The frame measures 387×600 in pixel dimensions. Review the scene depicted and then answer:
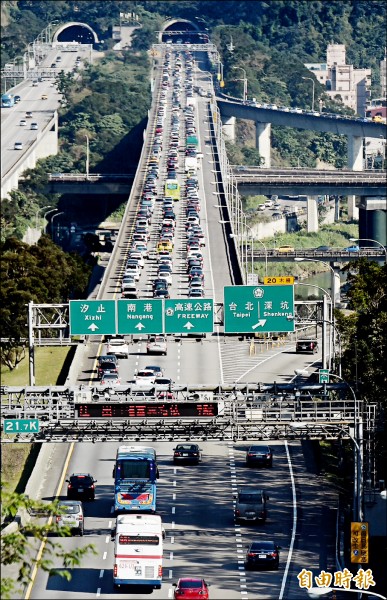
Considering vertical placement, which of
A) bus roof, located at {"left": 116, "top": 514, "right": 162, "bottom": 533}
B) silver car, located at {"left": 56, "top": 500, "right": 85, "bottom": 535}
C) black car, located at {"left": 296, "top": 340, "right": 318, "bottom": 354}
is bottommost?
silver car, located at {"left": 56, "top": 500, "right": 85, "bottom": 535}

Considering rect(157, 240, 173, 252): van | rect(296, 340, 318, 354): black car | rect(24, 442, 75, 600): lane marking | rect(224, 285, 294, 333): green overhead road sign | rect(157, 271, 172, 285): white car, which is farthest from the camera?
rect(157, 240, 173, 252): van

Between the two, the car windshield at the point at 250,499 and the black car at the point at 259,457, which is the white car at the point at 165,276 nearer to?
the black car at the point at 259,457

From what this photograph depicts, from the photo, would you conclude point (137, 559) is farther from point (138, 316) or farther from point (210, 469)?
point (138, 316)

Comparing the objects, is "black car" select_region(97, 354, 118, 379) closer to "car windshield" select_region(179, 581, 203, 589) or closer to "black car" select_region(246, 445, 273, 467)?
"black car" select_region(246, 445, 273, 467)

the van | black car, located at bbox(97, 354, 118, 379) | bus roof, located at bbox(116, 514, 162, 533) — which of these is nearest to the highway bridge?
bus roof, located at bbox(116, 514, 162, 533)

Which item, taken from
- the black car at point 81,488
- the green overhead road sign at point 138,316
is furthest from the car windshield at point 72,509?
the green overhead road sign at point 138,316

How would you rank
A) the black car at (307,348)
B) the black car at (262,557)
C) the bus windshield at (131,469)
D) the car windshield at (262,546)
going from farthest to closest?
the black car at (307,348) < the bus windshield at (131,469) < the car windshield at (262,546) < the black car at (262,557)

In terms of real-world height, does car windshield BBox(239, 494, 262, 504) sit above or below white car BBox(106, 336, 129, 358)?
below

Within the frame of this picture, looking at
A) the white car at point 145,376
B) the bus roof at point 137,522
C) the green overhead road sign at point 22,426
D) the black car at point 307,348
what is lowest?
the black car at point 307,348
